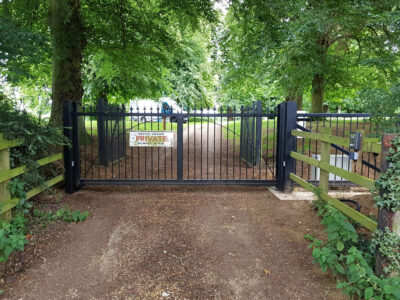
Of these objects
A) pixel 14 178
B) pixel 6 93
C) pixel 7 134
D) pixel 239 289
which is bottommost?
pixel 239 289

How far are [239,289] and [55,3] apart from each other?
6.95 metres

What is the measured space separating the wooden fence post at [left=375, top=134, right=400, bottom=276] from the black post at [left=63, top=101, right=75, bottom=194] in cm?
534

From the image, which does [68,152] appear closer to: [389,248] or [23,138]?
[23,138]

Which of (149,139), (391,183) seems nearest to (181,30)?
(149,139)

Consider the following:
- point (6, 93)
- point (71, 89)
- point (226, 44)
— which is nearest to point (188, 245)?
point (6, 93)

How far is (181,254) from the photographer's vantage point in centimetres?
363

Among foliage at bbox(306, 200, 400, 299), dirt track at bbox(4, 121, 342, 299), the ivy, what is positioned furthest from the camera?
the ivy

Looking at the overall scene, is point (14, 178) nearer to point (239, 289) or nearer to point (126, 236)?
point (126, 236)

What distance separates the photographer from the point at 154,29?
8031 mm

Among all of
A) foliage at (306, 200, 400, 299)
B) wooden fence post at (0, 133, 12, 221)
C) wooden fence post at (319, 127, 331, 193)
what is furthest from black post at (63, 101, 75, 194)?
foliage at (306, 200, 400, 299)

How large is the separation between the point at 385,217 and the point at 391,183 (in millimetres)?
319

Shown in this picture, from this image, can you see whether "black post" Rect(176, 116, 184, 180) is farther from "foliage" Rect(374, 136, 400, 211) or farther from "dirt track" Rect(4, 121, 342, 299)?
"foliage" Rect(374, 136, 400, 211)

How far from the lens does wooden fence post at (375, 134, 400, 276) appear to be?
103 inches

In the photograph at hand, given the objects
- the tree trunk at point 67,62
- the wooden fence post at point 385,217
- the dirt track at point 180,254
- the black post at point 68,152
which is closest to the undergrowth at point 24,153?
the dirt track at point 180,254
